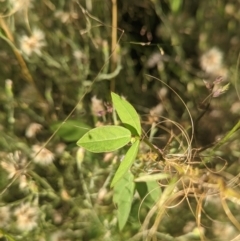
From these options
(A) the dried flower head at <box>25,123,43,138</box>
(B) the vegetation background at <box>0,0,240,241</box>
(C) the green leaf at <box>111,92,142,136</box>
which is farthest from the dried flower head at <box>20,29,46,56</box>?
(C) the green leaf at <box>111,92,142,136</box>

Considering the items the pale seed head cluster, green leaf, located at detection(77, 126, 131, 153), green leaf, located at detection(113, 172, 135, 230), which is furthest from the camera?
the pale seed head cluster

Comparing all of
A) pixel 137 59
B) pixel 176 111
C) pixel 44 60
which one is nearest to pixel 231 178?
pixel 176 111

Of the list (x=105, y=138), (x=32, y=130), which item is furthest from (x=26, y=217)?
(x=105, y=138)

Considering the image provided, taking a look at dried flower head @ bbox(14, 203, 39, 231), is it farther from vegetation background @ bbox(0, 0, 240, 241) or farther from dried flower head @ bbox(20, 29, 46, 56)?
dried flower head @ bbox(20, 29, 46, 56)

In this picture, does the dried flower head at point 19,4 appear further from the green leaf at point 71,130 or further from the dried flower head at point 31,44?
the green leaf at point 71,130

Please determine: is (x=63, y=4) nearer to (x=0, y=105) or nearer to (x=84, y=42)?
(x=84, y=42)

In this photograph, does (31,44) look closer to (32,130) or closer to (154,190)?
(32,130)
